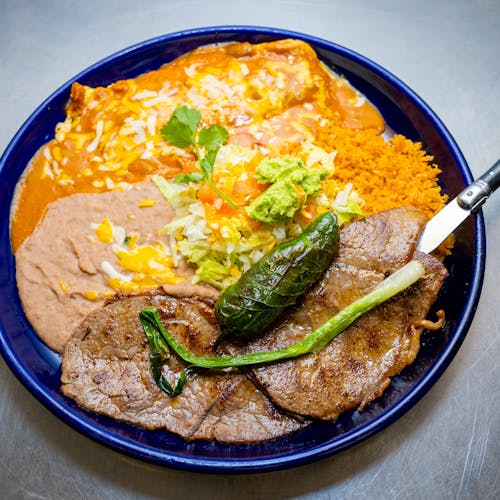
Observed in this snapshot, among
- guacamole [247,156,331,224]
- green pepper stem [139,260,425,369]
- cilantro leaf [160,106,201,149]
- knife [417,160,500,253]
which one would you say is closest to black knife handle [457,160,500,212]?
knife [417,160,500,253]

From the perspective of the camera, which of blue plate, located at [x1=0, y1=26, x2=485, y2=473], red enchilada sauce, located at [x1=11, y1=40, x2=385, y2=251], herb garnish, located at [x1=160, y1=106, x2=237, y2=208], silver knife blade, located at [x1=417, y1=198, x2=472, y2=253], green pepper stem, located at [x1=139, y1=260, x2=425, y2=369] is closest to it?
blue plate, located at [x1=0, y1=26, x2=485, y2=473]

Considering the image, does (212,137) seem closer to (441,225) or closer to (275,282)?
(275,282)

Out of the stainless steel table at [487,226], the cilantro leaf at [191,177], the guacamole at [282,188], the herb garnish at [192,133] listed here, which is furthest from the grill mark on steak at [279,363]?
the herb garnish at [192,133]

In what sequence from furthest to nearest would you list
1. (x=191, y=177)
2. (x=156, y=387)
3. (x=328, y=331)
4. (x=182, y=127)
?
(x=182, y=127) < (x=191, y=177) < (x=156, y=387) < (x=328, y=331)

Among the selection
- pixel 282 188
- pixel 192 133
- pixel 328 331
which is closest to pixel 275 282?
pixel 328 331

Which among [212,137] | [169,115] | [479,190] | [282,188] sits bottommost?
[479,190]

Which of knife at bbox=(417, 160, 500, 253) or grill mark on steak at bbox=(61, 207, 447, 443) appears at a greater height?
knife at bbox=(417, 160, 500, 253)

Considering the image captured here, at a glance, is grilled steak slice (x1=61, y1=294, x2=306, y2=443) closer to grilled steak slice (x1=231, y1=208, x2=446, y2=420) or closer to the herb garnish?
grilled steak slice (x1=231, y1=208, x2=446, y2=420)
